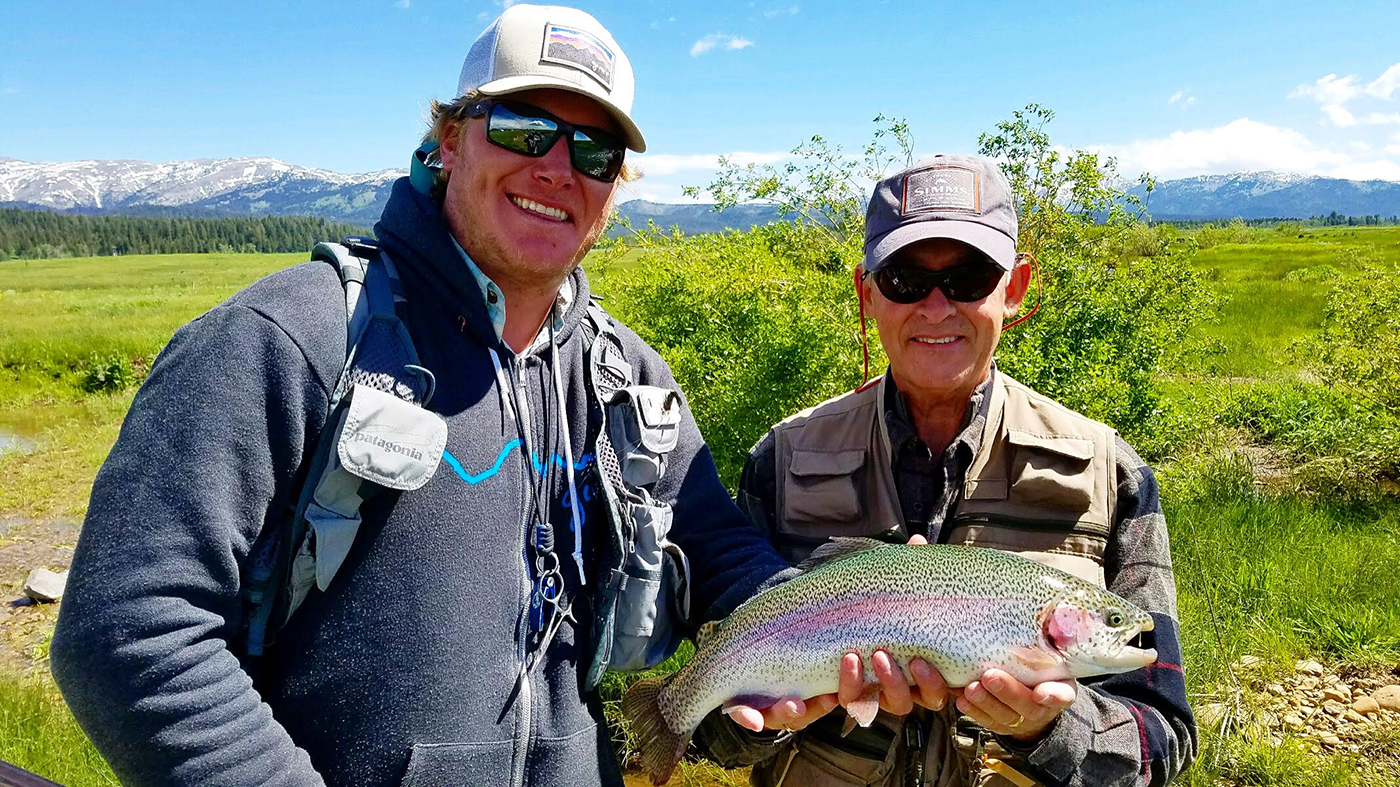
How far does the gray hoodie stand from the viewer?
6.06 ft

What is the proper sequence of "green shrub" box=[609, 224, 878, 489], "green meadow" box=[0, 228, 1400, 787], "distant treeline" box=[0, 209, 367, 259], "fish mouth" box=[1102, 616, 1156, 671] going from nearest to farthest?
1. "fish mouth" box=[1102, 616, 1156, 671]
2. "green meadow" box=[0, 228, 1400, 787]
3. "green shrub" box=[609, 224, 878, 489]
4. "distant treeline" box=[0, 209, 367, 259]

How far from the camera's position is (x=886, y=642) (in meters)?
2.72

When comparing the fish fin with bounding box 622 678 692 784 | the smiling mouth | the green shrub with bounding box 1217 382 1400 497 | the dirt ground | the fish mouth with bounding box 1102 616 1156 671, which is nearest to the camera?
the fish mouth with bounding box 1102 616 1156 671

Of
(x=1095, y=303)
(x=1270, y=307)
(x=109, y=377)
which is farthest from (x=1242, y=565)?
(x=109, y=377)

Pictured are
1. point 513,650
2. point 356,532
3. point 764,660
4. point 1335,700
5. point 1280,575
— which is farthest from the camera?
point 1280,575

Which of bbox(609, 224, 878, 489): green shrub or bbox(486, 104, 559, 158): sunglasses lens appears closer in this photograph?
bbox(486, 104, 559, 158): sunglasses lens

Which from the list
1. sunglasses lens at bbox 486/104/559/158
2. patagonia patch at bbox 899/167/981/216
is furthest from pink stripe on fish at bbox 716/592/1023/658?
sunglasses lens at bbox 486/104/559/158

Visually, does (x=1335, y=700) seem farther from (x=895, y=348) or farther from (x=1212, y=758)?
(x=895, y=348)

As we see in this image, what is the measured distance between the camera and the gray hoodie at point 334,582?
1.85 meters

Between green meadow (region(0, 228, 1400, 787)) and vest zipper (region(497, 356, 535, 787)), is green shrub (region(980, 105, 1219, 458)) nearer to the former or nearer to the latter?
green meadow (region(0, 228, 1400, 787))

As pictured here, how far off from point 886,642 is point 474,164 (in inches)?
80.2

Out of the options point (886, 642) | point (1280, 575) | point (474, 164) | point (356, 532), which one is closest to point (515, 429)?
point (356, 532)

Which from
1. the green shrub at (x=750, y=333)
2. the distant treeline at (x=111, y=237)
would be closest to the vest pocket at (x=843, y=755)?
the green shrub at (x=750, y=333)

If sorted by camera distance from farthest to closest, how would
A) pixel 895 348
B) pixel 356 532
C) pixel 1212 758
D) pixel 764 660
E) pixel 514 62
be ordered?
pixel 1212 758
pixel 895 348
pixel 764 660
pixel 514 62
pixel 356 532
